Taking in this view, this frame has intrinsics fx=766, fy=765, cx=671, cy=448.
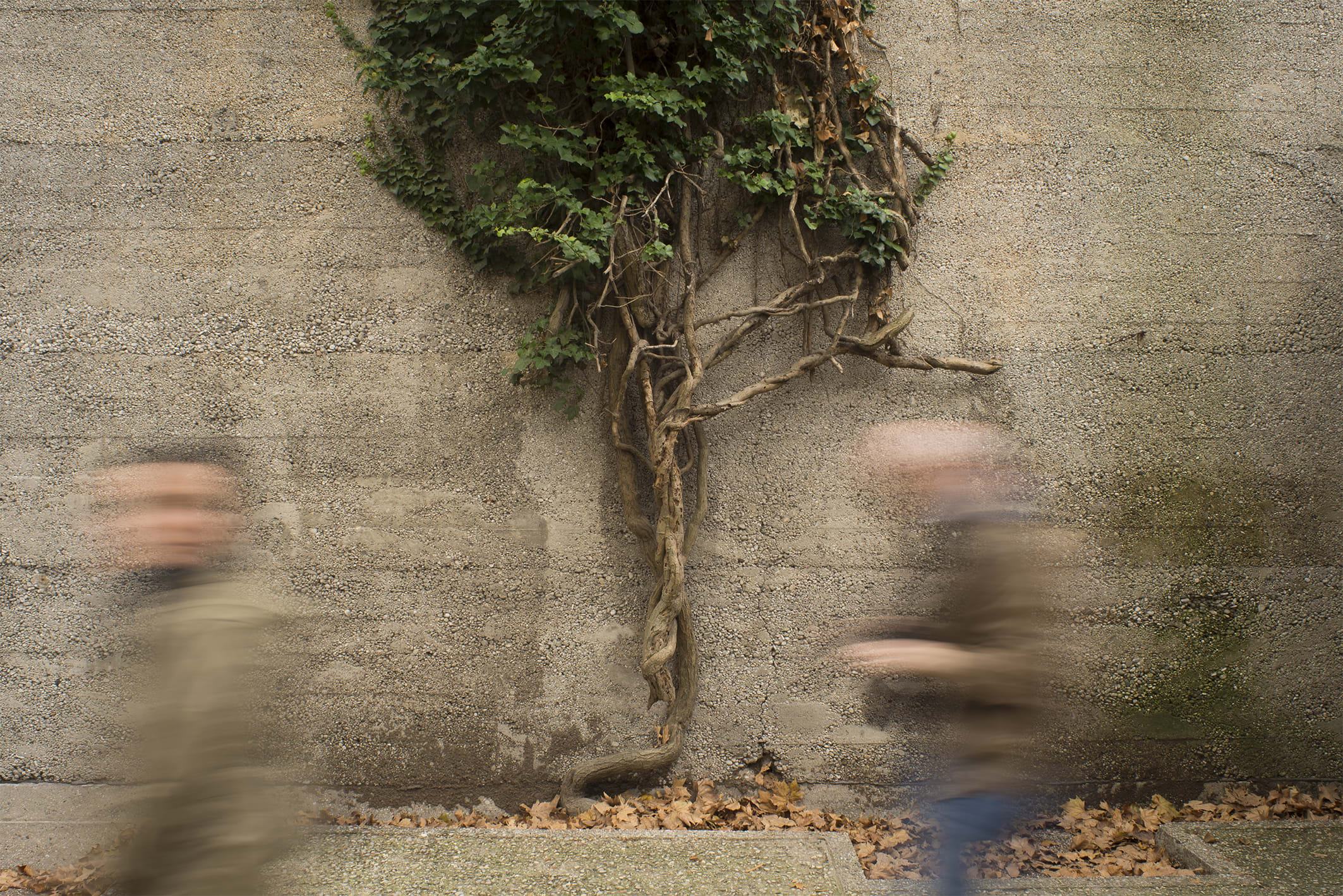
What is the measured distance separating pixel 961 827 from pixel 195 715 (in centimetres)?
214

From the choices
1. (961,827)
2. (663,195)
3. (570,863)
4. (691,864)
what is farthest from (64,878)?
(663,195)

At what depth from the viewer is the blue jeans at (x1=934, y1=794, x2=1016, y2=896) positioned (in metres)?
2.24

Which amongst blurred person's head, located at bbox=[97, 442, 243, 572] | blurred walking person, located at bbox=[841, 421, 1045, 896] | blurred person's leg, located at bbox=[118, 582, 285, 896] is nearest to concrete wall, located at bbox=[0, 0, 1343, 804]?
blurred walking person, located at bbox=[841, 421, 1045, 896]

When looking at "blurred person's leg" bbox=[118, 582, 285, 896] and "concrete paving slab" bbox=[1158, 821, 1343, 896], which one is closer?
"blurred person's leg" bbox=[118, 582, 285, 896]

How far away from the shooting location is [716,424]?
384cm

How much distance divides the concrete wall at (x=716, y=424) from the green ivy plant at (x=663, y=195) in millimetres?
180

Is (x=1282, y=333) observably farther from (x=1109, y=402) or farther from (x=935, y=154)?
(x=935, y=154)

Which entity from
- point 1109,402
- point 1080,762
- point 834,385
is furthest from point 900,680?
point 1109,402

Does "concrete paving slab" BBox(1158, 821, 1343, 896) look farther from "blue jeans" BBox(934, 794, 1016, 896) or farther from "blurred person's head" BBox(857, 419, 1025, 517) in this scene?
"blurred person's head" BBox(857, 419, 1025, 517)

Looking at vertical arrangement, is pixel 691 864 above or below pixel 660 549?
below

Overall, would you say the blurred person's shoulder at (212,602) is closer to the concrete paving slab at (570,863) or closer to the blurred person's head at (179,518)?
the blurred person's head at (179,518)

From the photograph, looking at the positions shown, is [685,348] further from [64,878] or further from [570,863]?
[64,878]

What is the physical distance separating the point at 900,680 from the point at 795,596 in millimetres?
673

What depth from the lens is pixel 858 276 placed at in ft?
12.3
